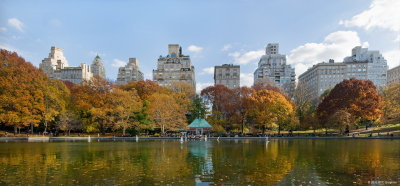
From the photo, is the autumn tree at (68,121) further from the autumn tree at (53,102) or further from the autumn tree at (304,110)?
the autumn tree at (304,110)

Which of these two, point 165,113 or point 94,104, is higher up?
point 94,104

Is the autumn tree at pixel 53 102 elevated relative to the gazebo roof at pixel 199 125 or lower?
elevated

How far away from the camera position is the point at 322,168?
13516mm

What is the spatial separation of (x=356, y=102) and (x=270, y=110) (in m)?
15.9

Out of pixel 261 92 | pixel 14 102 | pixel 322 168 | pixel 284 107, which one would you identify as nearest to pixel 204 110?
pixel 261 92

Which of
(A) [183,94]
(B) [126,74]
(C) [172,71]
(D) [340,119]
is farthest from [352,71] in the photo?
(B) [126,74]

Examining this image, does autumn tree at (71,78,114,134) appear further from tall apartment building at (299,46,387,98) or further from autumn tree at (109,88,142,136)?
tall apartment building at (299,46,387,98)

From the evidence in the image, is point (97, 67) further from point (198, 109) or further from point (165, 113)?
point (165, 113)

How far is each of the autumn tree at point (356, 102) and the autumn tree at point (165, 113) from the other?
29301 mm

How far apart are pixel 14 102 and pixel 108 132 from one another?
61.4ft

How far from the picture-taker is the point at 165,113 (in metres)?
47.7

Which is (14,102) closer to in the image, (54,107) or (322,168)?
(54,107)

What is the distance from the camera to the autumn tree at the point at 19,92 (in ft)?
143

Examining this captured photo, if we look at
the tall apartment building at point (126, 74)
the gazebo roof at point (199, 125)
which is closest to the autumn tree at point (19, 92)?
the gazebo roof at point (199, 125)
